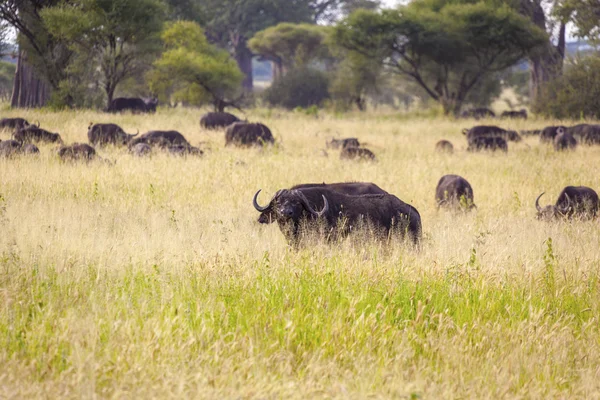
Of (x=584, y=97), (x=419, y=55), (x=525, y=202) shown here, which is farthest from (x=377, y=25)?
(x=525, y=202)

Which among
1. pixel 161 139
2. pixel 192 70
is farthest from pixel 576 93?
pixel 161 139

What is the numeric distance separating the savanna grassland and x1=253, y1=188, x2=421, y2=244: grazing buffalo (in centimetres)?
24

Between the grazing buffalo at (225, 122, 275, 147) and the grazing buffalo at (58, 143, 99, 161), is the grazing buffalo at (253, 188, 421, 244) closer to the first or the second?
the grazing buffalo at (58, 143, 99, 161)

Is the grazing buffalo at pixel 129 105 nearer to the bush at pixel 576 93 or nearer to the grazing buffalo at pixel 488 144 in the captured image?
the grazing buffalo at pixel 488 144

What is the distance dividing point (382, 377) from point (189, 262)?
2.58 m

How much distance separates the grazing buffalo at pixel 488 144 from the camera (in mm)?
17417

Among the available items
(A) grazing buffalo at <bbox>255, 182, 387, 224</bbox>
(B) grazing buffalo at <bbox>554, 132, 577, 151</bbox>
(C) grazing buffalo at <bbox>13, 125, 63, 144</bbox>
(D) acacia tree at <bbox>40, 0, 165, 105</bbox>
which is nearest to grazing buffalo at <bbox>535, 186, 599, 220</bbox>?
(A) grazing buffalo at <bbox>255, 182, 387, 224</bbox>

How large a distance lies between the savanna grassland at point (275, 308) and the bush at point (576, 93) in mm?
19504

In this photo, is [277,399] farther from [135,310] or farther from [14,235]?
[14,235]

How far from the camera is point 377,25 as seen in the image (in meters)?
32.5

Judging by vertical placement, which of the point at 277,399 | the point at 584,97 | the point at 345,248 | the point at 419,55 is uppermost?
the point at 419,55

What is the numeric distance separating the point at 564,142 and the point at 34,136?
1290 cm

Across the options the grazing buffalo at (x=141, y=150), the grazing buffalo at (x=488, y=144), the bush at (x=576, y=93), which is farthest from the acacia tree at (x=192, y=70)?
the grazing buffalo at (x=141, y=150)

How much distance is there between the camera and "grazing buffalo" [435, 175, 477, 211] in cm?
1027
